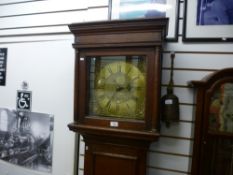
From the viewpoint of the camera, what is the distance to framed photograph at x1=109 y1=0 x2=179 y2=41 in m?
Answer: 1.50

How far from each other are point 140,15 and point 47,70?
3.16 feet

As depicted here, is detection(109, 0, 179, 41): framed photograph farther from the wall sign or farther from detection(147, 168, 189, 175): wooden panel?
the wall sign

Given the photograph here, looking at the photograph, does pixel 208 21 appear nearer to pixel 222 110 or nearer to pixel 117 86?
pixel 222 110

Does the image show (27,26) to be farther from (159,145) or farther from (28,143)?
(159,145)

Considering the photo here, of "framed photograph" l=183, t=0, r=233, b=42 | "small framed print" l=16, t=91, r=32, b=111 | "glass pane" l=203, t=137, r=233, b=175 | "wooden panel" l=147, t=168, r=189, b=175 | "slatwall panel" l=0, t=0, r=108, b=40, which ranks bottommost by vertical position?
"wooden panel" l=147, t=168, r=189, b=175

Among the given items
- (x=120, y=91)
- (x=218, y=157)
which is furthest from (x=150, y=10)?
(x=218, y=157)

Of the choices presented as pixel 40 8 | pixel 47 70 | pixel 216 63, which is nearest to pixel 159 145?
pixel 216 63

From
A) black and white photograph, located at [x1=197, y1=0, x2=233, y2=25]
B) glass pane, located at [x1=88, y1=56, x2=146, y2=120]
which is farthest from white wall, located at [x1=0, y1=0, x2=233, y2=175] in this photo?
glass pane, located at [x1=88, y1=56, x2=146, y2=120]

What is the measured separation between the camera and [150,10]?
5.10 feet

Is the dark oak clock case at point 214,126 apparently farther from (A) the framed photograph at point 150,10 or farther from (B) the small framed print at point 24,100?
(B) the small framed print at point 24,100

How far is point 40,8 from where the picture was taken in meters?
2.01

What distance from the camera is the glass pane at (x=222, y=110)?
127cm

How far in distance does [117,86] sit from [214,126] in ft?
2.08

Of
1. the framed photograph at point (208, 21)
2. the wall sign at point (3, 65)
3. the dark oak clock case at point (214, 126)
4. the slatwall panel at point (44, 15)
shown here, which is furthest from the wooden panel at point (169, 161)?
the wall sign at point (3, 65)
